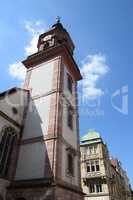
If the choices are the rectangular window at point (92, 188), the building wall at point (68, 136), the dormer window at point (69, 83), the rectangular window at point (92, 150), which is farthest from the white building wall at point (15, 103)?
the rectangular window at point (92, 188)

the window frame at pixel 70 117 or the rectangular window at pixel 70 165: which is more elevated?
the window frame at pixel 70 117

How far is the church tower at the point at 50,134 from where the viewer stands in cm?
1302

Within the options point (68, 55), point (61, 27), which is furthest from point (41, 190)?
point (61, 27)

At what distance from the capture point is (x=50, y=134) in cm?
1538

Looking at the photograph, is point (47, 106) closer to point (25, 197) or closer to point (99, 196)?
point (25, 197)

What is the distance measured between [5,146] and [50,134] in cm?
391

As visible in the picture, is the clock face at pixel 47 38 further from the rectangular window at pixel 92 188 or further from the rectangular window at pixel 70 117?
the rectangular window at pixel 92 188

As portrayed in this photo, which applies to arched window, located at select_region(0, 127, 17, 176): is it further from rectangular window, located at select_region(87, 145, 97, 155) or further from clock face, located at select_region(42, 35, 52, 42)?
rectangular window, located at select_region(87, 145, 97, 155)

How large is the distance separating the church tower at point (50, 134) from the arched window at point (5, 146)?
89cm

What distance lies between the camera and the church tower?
1302cm

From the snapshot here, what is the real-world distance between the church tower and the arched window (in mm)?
889

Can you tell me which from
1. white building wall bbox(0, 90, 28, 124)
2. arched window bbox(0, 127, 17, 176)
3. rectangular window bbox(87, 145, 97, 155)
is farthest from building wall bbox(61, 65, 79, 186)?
rectangular window bbox(87, 145, 97, 155)

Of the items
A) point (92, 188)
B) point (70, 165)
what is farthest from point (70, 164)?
point (92, 188)

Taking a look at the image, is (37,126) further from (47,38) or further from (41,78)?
(47,38)
